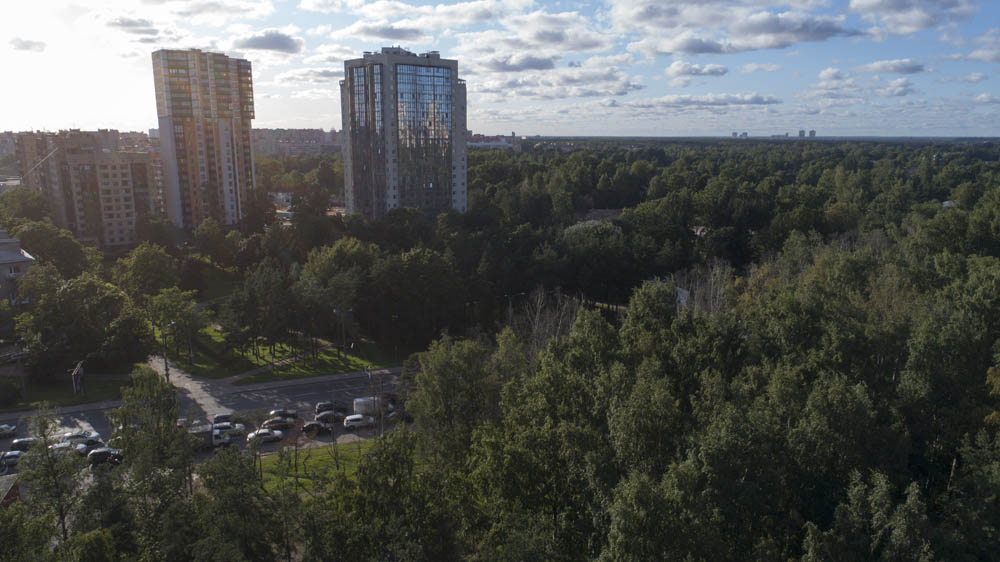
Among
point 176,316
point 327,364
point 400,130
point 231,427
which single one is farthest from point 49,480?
point 400,130

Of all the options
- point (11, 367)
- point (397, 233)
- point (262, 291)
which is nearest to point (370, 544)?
point (262, 291)

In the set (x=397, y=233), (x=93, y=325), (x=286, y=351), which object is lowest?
(x=286, y=351)

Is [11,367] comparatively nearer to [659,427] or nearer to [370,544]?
[370,544]

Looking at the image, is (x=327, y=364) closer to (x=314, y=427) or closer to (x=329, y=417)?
(x=329, y=417)

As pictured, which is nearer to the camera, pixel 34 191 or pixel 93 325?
pixel 93 325

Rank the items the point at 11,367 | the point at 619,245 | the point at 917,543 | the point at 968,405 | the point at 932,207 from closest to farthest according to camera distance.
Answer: the point at 917,543 < the point at 968,405 < the point at 11,367 < the point at 619,245 < the point at 932,207

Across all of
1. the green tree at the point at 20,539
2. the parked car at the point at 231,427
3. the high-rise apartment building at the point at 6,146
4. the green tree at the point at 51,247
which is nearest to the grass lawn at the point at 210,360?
the parked car at the point at 231,427
